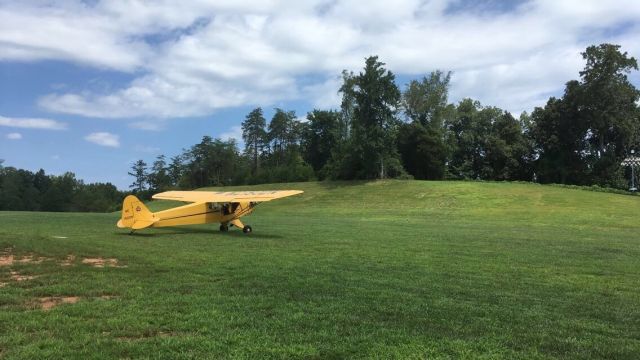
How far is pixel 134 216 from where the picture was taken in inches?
839

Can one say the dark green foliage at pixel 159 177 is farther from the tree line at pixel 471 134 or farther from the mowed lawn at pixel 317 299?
the mowed lawn at pixel 317 299

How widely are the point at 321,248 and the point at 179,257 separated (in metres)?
5.13

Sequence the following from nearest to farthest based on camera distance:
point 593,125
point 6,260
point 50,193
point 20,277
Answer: point 20,277 < point 6,260 < point 593,125 < point 50,193

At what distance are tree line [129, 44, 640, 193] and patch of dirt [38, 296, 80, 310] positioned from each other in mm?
55066

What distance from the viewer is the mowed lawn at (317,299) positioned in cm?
653

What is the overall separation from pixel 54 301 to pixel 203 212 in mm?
15668

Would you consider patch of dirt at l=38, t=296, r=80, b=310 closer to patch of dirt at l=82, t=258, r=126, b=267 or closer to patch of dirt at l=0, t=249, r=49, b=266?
patch of dirt at l=82, t=258, r=126, b=267

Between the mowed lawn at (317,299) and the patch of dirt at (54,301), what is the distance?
0.38 feet

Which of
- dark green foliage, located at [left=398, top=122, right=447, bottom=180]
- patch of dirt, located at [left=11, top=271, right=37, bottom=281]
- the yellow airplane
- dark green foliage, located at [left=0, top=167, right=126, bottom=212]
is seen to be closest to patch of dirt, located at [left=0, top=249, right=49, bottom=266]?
patch of dirt, located at [left=11, top=271, right=37, bottom=281]

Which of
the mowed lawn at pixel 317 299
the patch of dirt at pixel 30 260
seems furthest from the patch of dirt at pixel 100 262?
the patch of dirt at pixel 30 260

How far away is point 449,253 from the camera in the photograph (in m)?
17.0

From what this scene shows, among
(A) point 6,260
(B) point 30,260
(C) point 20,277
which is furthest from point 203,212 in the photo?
(C) point 20,277

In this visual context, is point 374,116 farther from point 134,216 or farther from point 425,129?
point 134,216

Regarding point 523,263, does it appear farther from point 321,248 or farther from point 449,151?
point 449,151
